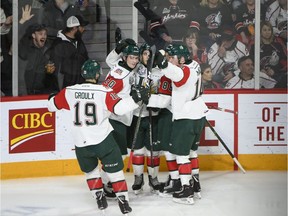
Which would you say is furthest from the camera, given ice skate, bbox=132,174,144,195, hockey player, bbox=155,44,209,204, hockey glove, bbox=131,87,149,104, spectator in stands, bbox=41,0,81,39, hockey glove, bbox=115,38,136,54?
spectator in stands, bbox=41,0,81,39

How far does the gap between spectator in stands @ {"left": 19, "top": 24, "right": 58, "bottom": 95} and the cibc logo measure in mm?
235

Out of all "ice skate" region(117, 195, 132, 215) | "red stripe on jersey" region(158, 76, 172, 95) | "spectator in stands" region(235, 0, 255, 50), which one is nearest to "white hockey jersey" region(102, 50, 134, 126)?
"red stripe on jersey" region(158, 76, 172, 95)

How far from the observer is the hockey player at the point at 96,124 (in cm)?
569

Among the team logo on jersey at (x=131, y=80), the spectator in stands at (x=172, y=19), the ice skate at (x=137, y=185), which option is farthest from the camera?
the spectator in stands at (x=172, y=19)

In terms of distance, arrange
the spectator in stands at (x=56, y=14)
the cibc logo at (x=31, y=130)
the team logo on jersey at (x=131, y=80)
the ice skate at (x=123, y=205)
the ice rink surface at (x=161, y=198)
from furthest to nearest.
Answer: the spectator in stands at (x=56, y=14)
the cibc logo at (x=31, y=130)
the team logo on jersey at (x=131, y=80)
the ice rink surface at (x=161, y=198)
the ice skate at (x=123, y=205)

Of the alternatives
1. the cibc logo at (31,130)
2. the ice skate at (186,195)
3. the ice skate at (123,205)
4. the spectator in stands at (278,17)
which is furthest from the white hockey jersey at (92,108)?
the spectator in stands at (278,17)

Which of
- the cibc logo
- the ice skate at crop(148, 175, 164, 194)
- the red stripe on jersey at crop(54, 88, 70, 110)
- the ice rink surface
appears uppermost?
the red stripe on jersey at crop(54, 88, 70, 110)

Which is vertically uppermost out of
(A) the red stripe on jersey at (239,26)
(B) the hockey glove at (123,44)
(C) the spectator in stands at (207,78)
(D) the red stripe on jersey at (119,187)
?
(A) the red stripe on jersey at (239,26)

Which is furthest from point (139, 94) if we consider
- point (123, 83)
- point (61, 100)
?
point (123, 83)

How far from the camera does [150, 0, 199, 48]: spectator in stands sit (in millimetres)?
7516

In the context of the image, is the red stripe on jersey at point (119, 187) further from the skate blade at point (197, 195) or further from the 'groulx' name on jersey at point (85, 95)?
the skate blade at point (197, 195)

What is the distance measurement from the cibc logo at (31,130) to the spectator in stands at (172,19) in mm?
1201

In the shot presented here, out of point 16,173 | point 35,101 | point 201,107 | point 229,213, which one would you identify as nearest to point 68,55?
point 35,101

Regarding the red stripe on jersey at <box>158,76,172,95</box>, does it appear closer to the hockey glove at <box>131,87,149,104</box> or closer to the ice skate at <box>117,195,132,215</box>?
the hockey glove at <box>131,87,149,104</box>
